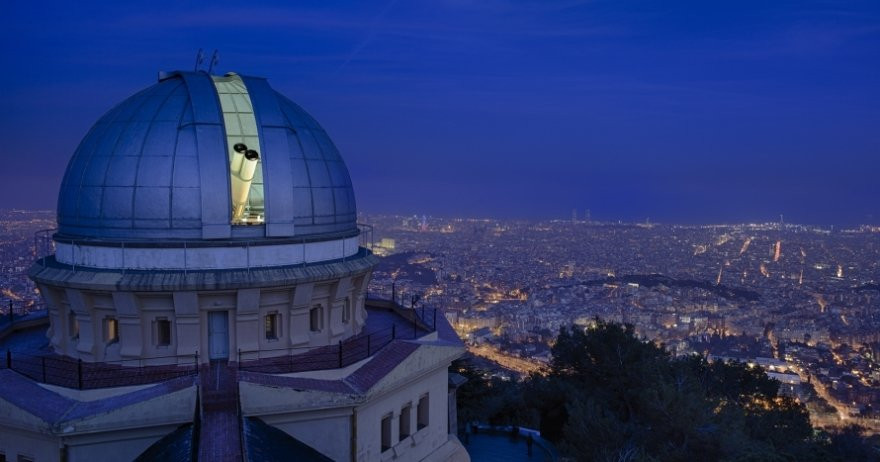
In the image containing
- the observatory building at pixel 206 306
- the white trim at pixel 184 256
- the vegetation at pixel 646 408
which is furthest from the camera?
the vegetation at pixel 646 408

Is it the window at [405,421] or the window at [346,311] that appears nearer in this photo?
the window at [405,421]

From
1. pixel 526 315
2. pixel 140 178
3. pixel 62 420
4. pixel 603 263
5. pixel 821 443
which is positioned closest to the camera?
pixel 62 420

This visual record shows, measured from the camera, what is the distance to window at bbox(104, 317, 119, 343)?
573 inches

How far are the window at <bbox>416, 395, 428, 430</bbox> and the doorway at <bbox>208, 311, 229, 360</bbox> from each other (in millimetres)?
4825

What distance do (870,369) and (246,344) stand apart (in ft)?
165

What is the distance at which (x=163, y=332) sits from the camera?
14391 mm

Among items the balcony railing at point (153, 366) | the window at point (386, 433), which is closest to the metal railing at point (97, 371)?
the balcony railing at point (153, 366)

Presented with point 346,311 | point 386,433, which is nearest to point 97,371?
point 346,311

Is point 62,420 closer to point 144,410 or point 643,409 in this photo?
point 144,410

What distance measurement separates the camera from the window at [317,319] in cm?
1598

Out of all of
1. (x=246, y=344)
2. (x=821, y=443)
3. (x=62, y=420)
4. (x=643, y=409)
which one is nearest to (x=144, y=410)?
(x=62, y=420)

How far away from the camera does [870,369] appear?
→ 164 feet

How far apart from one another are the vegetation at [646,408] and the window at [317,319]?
8.51 metres

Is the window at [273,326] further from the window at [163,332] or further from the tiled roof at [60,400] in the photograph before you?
the tiled roof at [60,400]
